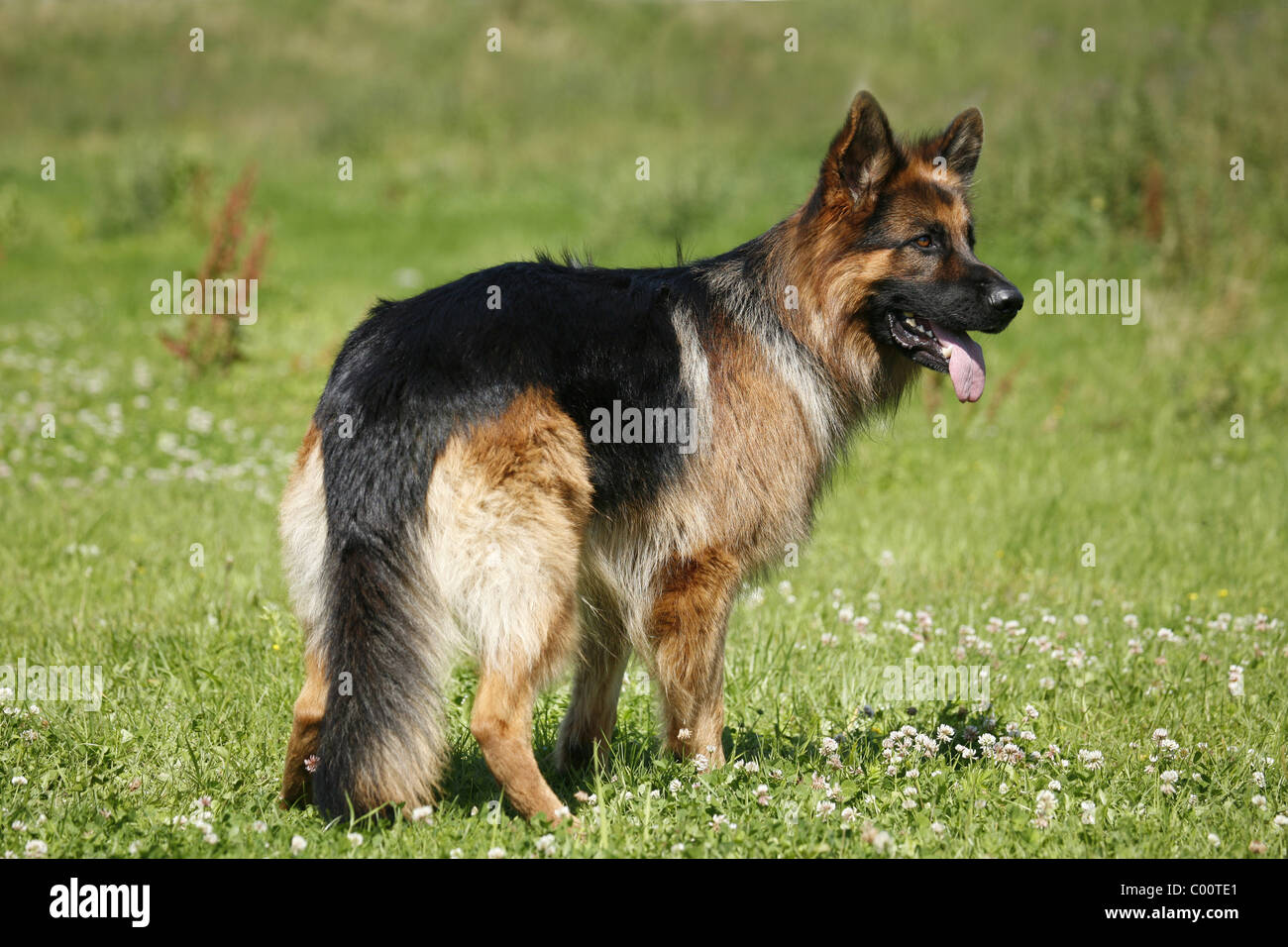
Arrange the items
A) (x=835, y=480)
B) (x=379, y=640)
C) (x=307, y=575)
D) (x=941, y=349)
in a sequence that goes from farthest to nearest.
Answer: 1. (x=835, y=480)
2. (x=941, y=349)
3. (x=307, y=575)
4. (x=379, y=640)

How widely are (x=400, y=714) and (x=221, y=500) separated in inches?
187

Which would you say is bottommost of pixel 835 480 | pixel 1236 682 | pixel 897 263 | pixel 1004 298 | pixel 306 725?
pixel 1236 682

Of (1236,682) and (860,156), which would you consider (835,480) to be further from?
(1236,682)

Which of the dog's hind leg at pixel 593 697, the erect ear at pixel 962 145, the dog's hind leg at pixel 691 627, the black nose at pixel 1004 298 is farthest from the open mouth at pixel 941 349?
the dog's hind leg at pixel 593 697

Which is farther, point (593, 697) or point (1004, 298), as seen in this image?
point (593, 697)

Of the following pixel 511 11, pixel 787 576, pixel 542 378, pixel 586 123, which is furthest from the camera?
pixel 511 11

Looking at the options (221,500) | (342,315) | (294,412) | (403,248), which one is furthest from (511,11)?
(221,500)

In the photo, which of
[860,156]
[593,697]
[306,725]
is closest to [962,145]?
[860,156]

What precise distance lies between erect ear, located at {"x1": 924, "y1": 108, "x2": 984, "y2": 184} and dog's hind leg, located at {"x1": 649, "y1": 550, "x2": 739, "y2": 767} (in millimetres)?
1807

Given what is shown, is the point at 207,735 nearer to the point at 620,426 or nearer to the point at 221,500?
the point at 620,426

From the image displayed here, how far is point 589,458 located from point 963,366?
4.84 ft

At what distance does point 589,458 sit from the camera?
143 inches

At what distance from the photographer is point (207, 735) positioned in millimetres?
4246

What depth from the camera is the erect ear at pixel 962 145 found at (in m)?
4.36
